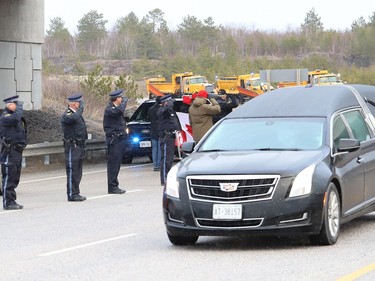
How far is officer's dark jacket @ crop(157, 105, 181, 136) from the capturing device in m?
19.9

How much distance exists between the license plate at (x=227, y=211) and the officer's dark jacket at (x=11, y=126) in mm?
6336

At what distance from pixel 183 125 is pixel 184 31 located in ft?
463

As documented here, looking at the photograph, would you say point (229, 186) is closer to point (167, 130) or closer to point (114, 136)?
point (114, 136)

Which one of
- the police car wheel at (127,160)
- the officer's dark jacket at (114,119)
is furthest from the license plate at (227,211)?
the police car wheel at (127,160)

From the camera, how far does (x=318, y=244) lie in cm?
1070

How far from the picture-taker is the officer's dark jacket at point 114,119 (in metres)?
18.1

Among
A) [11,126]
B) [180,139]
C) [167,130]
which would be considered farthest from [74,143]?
[180,139]

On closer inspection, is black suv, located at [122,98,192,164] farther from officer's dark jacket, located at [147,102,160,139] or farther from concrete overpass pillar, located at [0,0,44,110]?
concrete overpass pillar, located at [0,0,44,110]

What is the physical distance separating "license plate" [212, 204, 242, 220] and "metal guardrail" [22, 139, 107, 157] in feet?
45.0

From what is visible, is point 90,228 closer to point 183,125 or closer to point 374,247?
point 374,247

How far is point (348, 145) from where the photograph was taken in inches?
437

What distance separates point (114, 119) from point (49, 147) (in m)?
6.73

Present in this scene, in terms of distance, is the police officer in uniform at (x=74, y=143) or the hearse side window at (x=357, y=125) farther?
the police officer in uniform at (x=74, y=143)

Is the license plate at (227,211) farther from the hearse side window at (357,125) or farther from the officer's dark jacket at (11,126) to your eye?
the officer's dark jacket at (11,126)
